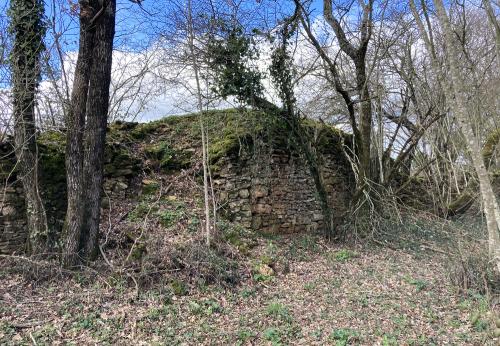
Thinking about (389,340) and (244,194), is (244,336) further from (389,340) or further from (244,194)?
(244,194)

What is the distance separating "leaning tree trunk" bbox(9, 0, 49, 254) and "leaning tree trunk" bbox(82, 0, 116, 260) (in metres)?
0.80

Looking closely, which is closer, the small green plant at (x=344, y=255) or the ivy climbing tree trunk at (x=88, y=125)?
the ivy climbing tree trunk at (x=88, y=125)

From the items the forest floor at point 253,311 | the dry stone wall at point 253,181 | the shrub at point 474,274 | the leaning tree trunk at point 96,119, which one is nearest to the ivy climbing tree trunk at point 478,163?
the shrub at point 474,274

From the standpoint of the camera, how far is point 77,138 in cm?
563

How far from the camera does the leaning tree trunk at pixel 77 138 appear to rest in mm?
5516

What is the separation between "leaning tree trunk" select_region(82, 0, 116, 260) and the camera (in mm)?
5691

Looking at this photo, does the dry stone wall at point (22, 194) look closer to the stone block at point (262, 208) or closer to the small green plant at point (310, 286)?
the stone block at point (262, 208)

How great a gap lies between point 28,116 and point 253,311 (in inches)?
181

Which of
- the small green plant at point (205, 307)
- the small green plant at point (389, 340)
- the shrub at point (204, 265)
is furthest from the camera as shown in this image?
the shrub at point (204, 265)

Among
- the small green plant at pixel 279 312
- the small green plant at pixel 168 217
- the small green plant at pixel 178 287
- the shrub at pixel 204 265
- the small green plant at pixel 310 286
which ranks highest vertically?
the small green plant at pixel 168 217

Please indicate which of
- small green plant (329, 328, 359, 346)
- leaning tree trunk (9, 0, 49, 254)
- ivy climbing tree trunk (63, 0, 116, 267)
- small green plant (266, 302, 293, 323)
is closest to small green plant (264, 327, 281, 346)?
small green plant (266, 302, 293, 323)

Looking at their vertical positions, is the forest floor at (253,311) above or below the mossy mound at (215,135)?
below

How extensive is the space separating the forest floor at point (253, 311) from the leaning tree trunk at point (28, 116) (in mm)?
894

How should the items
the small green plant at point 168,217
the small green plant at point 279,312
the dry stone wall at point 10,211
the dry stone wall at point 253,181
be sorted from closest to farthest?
the small green plant at point 279,312 < the dry stone wall at point 10,211 < the small green plant at point 168,217 < the dry stone wall at point 253,181
